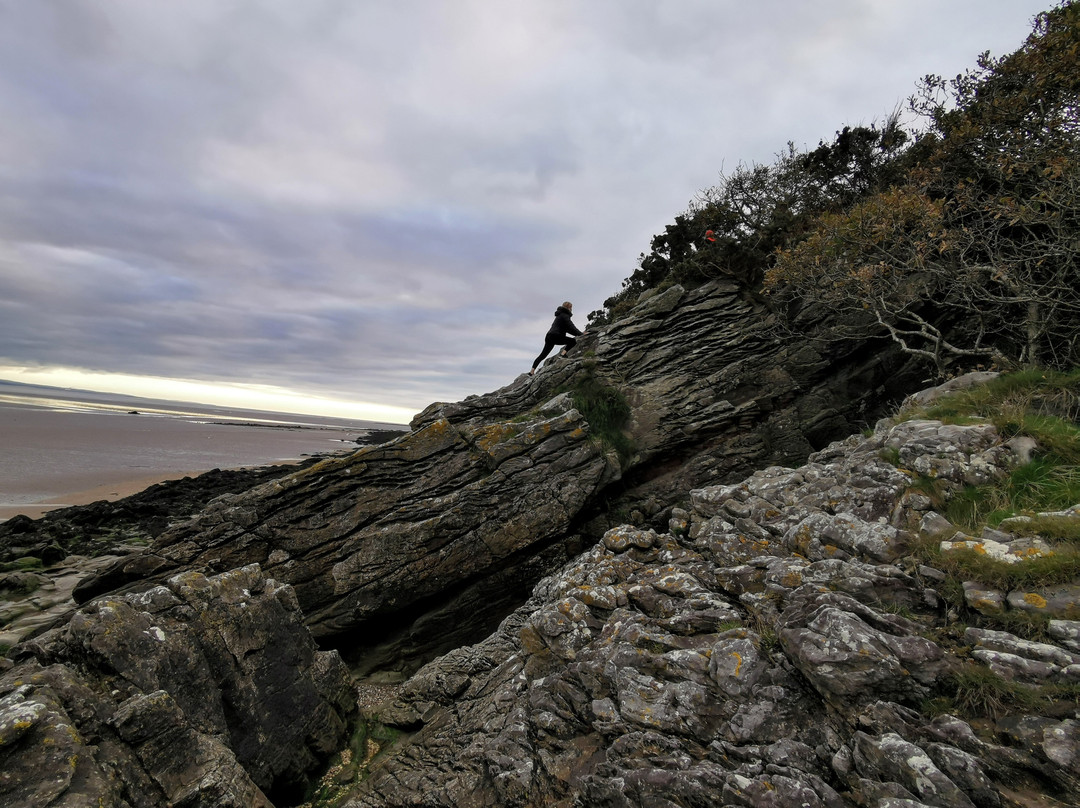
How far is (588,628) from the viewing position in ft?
28.7

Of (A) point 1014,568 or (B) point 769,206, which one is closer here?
(A) point 1014,568

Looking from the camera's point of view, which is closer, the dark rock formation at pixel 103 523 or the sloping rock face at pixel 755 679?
the sloping rock face at pixel 755 679

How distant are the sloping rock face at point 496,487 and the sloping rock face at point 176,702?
3802 mm

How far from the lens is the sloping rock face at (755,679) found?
4633 mm

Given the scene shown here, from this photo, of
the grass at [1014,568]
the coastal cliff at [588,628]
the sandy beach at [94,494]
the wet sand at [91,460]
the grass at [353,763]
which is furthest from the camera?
the wet sand at [91,460]

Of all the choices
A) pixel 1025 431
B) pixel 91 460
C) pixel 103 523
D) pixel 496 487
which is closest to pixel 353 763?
pixel 496 487

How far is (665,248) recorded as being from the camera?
2498 cm

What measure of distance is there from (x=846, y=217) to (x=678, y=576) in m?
12.9

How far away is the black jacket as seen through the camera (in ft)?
67.2

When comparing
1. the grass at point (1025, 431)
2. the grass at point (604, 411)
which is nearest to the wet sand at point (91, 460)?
the grass at point (604, 411)

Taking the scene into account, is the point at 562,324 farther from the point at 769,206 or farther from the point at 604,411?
the point at 769,206

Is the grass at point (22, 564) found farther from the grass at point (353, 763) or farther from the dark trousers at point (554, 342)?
the dark trousers at point (554, 342)

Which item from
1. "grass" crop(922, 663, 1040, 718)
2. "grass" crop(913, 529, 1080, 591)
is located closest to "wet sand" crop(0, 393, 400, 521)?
"grass" crop(922, 663, 1040, 718)

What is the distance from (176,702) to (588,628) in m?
7.31
